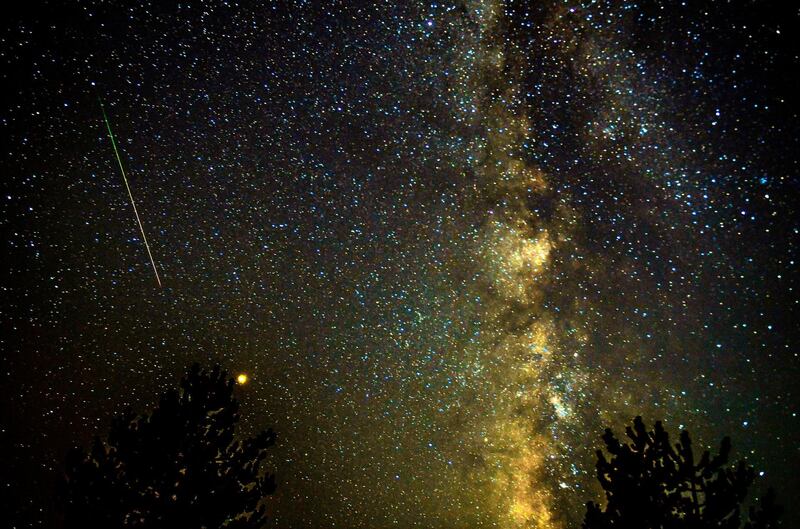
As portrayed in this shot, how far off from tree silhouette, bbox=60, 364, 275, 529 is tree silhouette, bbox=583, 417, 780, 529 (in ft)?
14.7

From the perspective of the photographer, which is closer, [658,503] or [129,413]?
[658,503]

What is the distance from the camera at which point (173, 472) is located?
4281mm

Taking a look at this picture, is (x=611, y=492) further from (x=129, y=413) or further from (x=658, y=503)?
(x=129, y=413)

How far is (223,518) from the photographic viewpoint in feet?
13.9

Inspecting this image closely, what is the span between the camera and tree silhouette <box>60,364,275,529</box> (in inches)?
156

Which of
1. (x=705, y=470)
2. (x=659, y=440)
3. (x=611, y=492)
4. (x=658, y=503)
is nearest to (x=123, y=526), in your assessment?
(x=611, y=492)

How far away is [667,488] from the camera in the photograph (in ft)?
12.9

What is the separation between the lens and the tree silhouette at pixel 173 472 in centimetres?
397

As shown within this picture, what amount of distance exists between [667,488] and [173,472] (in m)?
6.02

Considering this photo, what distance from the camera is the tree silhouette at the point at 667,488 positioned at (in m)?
3.62

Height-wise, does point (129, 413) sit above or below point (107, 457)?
above

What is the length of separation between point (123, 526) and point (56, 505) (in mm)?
872

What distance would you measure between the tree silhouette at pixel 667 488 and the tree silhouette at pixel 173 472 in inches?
177

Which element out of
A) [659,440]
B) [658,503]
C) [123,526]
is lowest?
[123,526]
